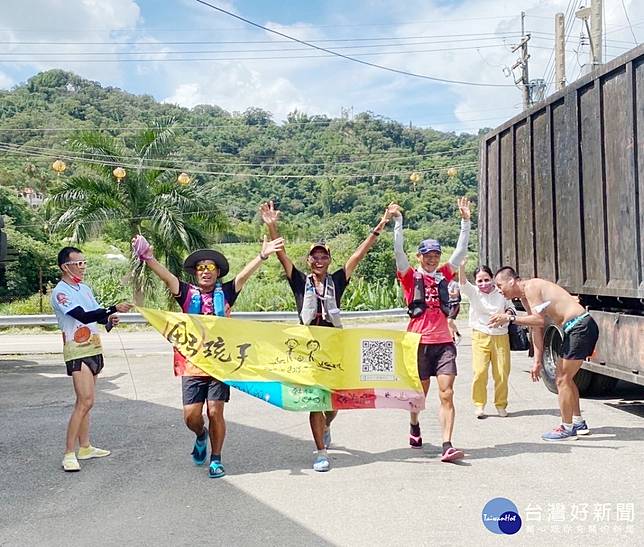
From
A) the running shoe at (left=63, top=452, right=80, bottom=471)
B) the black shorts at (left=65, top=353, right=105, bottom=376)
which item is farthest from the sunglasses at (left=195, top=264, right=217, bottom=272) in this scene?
the running shoe at (left=63, top=452, right=80, bottom=471)

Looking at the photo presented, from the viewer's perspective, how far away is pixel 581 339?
6730mm

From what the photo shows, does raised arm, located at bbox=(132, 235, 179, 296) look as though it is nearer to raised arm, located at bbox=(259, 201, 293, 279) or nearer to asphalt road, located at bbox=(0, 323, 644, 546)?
raised arm, located at bbox=(259, 201, 293, 279)

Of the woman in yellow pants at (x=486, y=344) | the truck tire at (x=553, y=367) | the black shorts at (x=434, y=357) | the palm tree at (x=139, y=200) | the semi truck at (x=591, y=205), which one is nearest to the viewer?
the black shorts at (x=434, y=357)

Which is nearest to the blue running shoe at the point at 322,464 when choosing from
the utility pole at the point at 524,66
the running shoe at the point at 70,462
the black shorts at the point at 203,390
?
the black shorts at the point at 203,390

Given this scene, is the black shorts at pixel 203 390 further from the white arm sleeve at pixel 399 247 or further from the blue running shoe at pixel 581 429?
the blue running shoe at pixel 581 429

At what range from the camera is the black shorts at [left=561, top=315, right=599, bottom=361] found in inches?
265

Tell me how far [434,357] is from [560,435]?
1.47m

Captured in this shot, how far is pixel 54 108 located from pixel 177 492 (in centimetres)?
6735

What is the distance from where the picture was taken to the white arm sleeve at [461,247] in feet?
21.1

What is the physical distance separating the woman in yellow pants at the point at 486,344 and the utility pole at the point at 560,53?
1782 centimetres

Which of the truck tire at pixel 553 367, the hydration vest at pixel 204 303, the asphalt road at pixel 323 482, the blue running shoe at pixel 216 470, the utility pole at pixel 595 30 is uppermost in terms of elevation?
the utility pole at pixel 595 30

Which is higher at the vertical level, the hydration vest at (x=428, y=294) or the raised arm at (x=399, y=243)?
the raised arm at (x=399, y=243)

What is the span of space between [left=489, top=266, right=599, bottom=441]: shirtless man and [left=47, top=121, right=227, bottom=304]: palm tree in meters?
17.6

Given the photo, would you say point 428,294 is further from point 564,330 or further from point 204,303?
point 204,303
